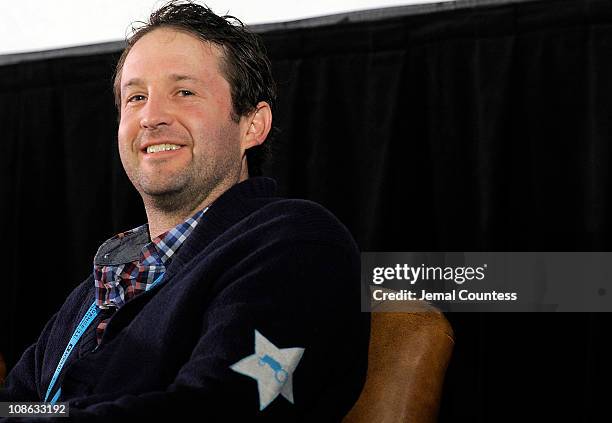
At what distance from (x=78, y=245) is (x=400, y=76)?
1.25 m

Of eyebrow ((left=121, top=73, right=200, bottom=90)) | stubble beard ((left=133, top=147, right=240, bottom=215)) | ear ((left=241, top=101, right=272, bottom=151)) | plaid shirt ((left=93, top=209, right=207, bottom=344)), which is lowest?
plaid shirt ((left=93, top=209, right=207, bottom=344))

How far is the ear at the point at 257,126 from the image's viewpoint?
5.00 ft

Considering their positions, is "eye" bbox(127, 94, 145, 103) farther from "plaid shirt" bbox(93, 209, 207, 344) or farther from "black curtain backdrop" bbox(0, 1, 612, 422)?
"black curtain backdrop" bbox(0, 1, 612, 422)

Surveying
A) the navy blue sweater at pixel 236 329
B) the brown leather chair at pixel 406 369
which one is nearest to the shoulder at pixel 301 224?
the navy blue sweater at pixel 236 329

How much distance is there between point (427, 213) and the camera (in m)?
2.33

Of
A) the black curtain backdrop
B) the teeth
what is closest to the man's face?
the teeth

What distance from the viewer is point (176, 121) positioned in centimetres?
139

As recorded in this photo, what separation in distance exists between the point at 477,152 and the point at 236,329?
143 cm

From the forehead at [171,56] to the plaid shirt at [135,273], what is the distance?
26 centimetres

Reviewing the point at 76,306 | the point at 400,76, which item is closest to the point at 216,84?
the point at 76,306

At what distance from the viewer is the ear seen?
5.00 ft

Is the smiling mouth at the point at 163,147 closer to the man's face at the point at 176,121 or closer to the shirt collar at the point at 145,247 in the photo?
the man's face at the point at 176,121

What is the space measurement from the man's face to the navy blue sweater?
0.57 feet

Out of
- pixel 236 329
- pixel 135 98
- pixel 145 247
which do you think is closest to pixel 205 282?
pixel 236 329
